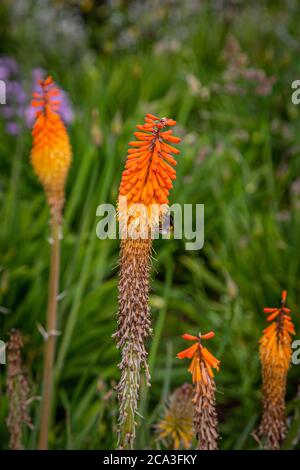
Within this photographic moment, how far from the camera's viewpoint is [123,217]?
1231 mm

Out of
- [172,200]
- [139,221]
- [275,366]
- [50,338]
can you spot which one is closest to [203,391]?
[275,366]

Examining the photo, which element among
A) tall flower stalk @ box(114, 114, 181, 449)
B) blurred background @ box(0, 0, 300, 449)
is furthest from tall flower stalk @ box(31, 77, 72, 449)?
tall flower stalk @ box(114, 114, 181, 449)

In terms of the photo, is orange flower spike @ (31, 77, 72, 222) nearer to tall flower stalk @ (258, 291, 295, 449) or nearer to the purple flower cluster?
tall flower stalk @ (258, 291, 295, 449)

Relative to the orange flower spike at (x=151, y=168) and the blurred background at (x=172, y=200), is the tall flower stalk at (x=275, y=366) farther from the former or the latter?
the orange flower spike at (x=151, y=168)

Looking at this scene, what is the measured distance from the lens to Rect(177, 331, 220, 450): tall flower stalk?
1293mm

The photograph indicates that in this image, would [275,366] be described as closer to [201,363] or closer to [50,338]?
[201,363]

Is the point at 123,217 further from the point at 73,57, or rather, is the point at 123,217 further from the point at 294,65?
the point at 73,57

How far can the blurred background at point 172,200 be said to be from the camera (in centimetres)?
259

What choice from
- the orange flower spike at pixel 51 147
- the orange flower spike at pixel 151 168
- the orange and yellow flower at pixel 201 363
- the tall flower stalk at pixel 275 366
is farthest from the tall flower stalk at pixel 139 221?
the orange flower spike at pixel 51 147

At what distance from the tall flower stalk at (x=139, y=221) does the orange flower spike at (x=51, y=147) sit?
578mm

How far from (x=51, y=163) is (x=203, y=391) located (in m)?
0.84

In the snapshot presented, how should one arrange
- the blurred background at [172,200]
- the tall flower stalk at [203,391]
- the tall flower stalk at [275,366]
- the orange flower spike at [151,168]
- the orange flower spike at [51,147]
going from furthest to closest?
the blurred background at [172,200]
the orange flower spike at [51,147]
the tall flower stalk at [275,366]
the tall flower stalk at [203,391]
the orange flower spike at [151,168]

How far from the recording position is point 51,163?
1852 mm
